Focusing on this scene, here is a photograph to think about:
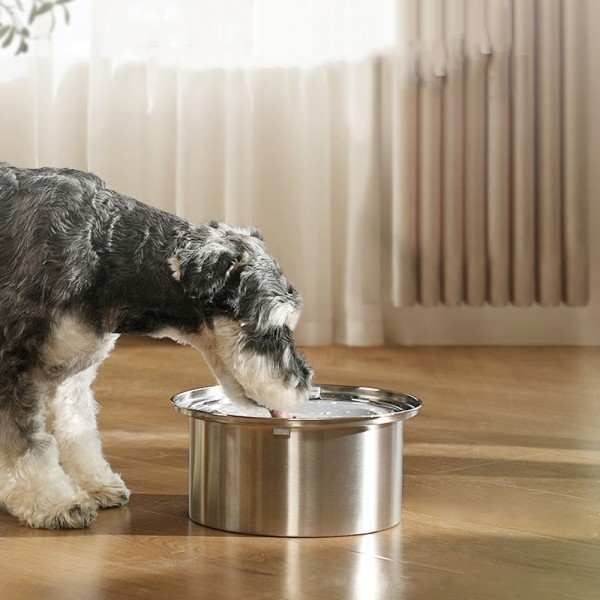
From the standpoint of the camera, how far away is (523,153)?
4.44m

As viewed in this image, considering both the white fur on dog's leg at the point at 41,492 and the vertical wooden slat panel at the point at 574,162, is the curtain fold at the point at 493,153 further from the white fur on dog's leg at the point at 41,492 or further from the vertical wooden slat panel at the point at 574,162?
the white fur on dog's leg at the point at 41,492

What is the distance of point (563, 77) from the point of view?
4445 millimetres

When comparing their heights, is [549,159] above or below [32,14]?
below

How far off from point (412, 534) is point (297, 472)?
0.23 m

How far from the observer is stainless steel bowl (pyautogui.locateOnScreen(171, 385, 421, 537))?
175 cm

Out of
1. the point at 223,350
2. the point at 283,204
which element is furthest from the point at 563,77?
the point at 223,350

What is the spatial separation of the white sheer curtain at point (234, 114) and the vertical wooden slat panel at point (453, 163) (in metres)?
0.26

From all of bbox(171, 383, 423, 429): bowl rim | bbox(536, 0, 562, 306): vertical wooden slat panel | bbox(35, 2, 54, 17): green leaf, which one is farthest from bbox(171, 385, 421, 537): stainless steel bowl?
bbox(35, 2, 54, 17): green leaf

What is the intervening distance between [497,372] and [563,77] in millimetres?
1379

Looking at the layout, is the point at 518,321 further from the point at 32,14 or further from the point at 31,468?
the point at 31,468

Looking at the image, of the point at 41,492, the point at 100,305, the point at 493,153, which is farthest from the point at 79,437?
the point at 493,153

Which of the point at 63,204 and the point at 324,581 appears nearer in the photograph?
the point at 324,581

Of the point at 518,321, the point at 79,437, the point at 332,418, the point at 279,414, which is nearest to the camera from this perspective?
the point at 332,418

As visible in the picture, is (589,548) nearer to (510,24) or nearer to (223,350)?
(223,350)
